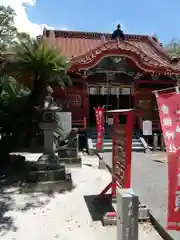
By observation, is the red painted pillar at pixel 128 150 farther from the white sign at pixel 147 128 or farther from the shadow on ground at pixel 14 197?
the white sign at pixel 147 128

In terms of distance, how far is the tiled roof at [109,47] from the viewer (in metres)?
14.6

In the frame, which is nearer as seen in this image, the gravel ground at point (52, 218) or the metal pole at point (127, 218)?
the metal pole at point (127, 218)

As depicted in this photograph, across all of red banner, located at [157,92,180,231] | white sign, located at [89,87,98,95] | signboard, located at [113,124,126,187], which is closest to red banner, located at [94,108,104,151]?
white sign, located at [89,87,98,95]

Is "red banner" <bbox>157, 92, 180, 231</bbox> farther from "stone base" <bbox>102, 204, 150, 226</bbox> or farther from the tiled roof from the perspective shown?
the tiled roof

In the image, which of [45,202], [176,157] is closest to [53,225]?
[45,202]

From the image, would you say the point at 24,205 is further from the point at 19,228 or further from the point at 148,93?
the point at 148,93

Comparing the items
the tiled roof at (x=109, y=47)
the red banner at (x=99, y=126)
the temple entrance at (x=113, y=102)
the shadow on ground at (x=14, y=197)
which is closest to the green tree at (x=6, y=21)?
the tiled roof at (x=109, y=47)

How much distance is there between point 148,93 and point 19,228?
1332 cm

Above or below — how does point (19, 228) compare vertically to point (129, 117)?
below

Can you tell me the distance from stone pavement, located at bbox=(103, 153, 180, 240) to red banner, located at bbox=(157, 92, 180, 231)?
1.36 m

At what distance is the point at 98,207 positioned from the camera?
5.69 m

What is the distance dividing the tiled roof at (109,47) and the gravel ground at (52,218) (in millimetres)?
9269

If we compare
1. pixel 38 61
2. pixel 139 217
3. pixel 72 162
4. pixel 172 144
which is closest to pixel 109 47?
pixel 72 162

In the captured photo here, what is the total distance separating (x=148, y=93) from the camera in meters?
16.6
